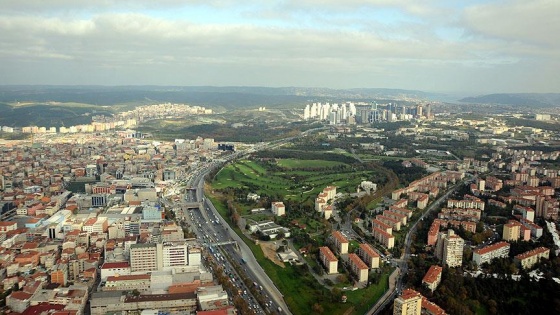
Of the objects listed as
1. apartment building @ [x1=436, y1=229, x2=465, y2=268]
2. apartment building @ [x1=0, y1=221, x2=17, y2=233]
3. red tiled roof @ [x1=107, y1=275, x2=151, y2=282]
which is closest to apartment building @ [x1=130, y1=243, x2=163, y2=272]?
red tiled roof @ [x1=107, y1=275, x2=151, y2=282]

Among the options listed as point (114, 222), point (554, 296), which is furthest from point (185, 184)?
point (554, 296)

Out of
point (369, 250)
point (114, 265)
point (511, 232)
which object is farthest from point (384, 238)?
point (114, 265)

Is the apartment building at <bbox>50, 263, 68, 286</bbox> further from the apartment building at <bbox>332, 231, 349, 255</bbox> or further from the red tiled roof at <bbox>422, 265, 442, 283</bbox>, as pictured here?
the red tiled roof at <bbox>422, 265, 442, 283</bbox>

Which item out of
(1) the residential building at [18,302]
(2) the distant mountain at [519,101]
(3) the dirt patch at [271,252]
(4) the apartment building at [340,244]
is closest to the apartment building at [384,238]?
(4) the apartment building at [340,244]

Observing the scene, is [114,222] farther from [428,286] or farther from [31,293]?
[428,286]

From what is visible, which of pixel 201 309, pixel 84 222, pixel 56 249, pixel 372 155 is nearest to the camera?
pixel 201 309

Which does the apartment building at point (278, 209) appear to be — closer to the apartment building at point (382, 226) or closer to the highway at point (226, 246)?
the highway at point (226, 246)

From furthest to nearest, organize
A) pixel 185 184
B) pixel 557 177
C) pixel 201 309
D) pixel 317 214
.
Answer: pixel 185 184
pixel 557 177
pixel 317 214
pixel 201 309

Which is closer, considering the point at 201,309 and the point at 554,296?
the point at 201,309
